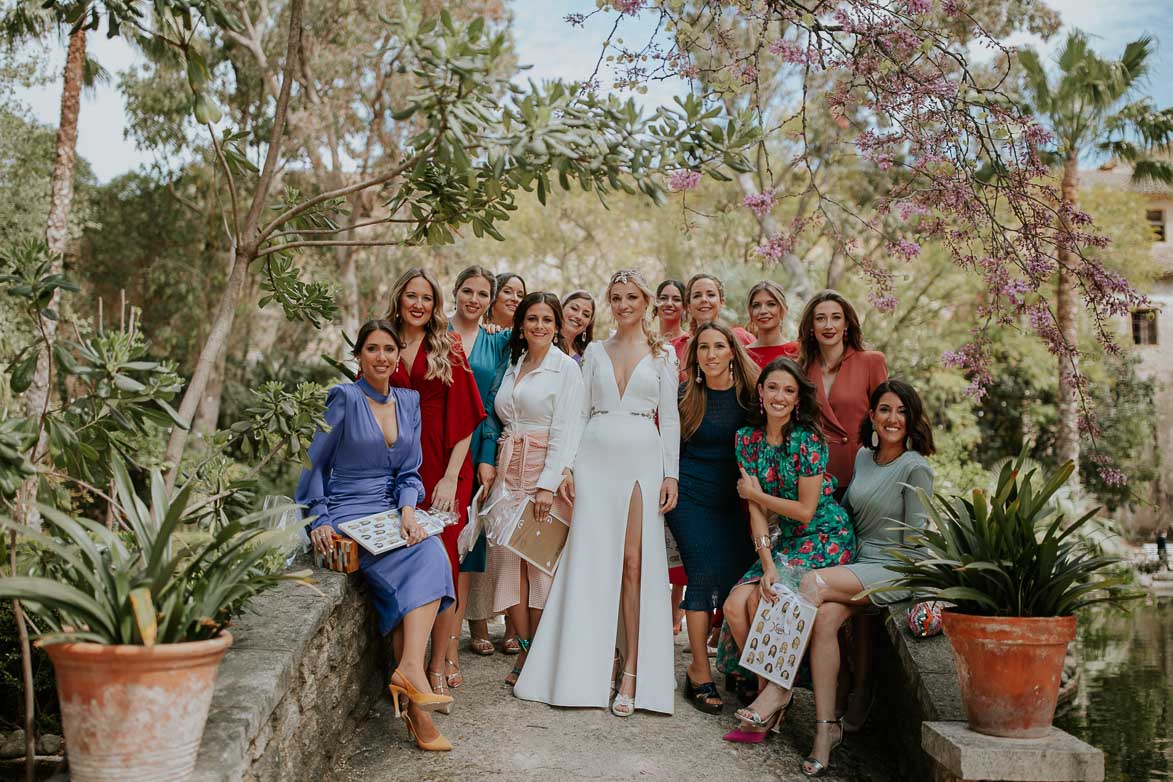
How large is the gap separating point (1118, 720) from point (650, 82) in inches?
236

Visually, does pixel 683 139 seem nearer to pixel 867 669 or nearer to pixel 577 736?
pixel 577 736

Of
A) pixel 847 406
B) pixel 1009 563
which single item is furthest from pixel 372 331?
pixel 1009 563

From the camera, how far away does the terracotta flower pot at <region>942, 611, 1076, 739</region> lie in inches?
144

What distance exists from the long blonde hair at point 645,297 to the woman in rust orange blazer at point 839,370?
37.3 inches

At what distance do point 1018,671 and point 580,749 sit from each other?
200 centimetres

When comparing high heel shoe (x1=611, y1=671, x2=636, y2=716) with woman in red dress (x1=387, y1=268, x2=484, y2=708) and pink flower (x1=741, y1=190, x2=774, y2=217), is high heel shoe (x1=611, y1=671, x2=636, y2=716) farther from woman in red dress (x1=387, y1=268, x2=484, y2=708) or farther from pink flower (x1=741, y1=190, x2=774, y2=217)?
pink flower (x1=741, y1=190, x2=774, y2=217)

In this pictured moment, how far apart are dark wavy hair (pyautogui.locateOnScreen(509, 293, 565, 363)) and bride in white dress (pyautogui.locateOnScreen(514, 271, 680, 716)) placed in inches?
17.8

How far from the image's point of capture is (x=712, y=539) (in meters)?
5.40

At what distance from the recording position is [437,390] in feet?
18.1

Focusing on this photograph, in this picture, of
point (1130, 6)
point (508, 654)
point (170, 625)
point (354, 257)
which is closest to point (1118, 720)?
point (508, 654)

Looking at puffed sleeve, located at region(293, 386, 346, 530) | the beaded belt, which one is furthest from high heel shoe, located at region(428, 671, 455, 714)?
the beaded belt

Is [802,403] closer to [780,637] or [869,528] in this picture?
[869,528]

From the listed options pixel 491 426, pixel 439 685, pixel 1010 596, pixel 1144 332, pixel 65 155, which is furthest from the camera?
pixel 1144 332

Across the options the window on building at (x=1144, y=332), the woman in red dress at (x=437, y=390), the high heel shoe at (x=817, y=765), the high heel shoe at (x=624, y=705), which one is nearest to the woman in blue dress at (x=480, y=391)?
the woman in red dress at (x=437, y=390)
